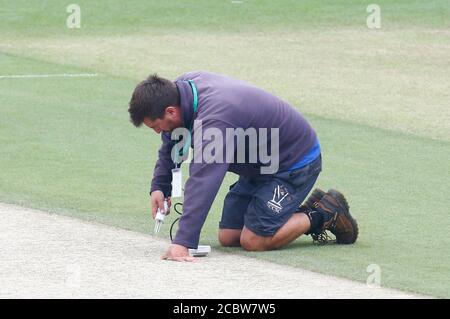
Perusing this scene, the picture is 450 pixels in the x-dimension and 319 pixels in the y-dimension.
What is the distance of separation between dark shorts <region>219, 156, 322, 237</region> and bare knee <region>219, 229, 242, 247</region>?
0.03 m

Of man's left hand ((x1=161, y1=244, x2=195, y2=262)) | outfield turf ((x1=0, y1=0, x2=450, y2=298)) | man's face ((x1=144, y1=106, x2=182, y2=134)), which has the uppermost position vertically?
man's face ((x1=144, y1=106, x2=182, y2=134))

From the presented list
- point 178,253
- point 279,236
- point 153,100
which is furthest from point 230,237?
point 153,100

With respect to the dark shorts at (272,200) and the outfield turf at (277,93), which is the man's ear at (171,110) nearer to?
the dark shorts at (272,200)

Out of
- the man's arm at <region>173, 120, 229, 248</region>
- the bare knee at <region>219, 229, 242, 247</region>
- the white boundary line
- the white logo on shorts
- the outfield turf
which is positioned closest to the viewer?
the man's arm at <region>173, 120, 229, 248</region>

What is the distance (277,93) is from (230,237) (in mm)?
8595

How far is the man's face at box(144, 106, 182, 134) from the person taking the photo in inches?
322

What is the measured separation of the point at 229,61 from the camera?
65.6 ft

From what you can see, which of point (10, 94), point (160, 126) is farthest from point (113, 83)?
point (160, 126)

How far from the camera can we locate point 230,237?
883 cm

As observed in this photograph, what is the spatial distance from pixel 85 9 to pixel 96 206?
15068 millimetres

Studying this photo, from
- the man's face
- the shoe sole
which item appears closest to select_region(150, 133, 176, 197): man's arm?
the man's face

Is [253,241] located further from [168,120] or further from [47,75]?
[47,75]

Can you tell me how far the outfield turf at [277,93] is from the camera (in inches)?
376

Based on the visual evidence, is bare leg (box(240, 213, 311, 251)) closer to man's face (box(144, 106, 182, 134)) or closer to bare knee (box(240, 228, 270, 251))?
bare knee (box(240, 228, 270, 251))
